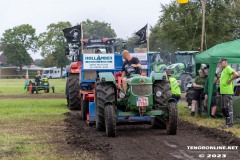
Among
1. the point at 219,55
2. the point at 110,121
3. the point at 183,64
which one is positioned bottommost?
the point at 110,121

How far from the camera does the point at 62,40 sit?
90.7 m

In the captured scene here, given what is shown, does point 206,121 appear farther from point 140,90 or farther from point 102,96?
point 102,96

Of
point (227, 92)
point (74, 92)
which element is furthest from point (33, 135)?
point (74, 92)

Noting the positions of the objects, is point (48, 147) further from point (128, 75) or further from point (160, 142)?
point (128, 75)

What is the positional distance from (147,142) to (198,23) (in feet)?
81.5

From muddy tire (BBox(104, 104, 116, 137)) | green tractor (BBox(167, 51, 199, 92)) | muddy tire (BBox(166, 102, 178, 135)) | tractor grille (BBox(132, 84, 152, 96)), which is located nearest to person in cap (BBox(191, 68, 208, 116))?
muddy tire (BBox(166, 102, 178, 135))

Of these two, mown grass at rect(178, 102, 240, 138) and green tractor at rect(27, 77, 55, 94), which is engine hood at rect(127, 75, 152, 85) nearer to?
mown grass at rect(178, 102, 240, 138)

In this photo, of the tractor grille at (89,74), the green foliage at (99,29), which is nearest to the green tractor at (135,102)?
the tractor grille at (89,74)

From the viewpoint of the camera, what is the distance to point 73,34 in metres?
18.5

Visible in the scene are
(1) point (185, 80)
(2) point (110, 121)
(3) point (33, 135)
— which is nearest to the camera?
(2) point (110, 121)

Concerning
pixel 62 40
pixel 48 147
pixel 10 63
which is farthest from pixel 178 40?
pixel 10 63

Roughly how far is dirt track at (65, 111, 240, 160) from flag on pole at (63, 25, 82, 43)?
244 inches

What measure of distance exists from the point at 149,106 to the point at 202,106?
5.74 metres

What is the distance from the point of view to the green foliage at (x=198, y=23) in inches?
1328
